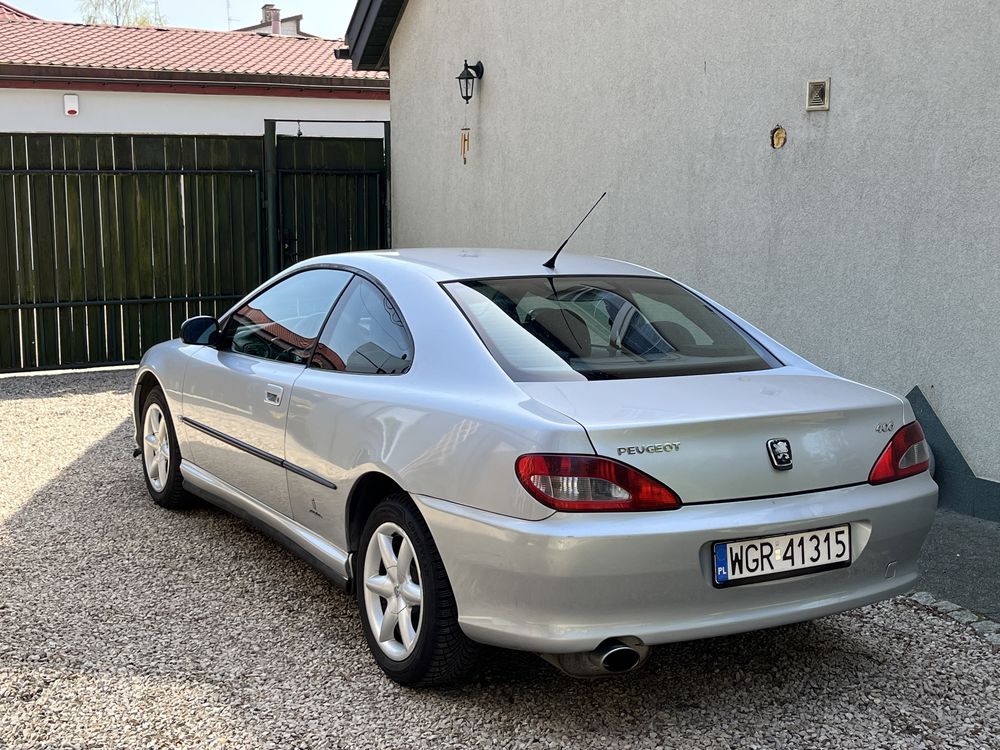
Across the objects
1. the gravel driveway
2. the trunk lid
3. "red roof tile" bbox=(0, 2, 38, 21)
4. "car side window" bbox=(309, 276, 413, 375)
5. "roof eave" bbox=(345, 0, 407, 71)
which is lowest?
the gravel driveway

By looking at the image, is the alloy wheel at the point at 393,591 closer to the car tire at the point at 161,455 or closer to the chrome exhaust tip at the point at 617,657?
the chrome exhaust tip at the point at 617,657

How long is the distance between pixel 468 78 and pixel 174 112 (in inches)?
423

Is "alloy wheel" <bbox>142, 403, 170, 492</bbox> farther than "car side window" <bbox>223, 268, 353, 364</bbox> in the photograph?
Yes

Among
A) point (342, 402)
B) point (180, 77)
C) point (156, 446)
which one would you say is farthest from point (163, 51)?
point (342, 402)

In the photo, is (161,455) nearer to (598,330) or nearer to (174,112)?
(598,330)

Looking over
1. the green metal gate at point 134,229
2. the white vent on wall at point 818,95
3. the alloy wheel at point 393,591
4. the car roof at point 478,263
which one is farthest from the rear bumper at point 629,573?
the green metal gate at point 134,229

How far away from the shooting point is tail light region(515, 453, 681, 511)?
3092mm

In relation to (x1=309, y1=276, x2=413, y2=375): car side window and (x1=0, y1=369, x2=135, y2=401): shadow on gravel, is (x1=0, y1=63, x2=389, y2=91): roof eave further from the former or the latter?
(x1=309, y1=276, x2=413, y2=375): car side window

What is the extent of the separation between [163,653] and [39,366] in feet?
26.3

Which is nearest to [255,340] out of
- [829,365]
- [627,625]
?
[627,625]

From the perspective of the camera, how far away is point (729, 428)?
3.26 m

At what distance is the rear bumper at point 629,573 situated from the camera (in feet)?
10.1

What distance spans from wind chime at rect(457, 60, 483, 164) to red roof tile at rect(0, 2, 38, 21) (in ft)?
51.3

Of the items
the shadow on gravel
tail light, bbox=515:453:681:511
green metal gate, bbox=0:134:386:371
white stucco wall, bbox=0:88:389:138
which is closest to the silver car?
tail light, bbox=515:453:681:511
